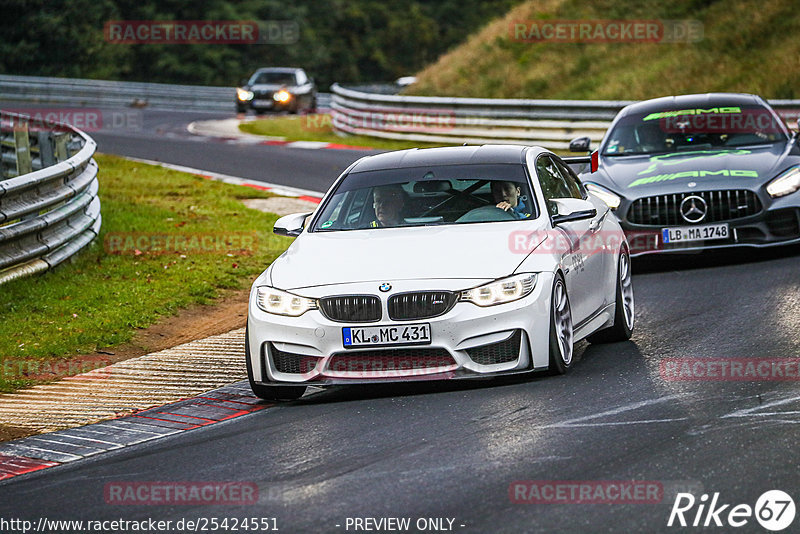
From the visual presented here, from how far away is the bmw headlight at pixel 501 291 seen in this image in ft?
25.6

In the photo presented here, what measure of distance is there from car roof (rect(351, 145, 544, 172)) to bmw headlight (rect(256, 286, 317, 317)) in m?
1.61

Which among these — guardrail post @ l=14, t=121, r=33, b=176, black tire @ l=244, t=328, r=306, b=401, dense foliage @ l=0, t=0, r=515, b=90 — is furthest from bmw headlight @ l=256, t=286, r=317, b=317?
dense foliage @ l=0, t=0, r=515, b=90

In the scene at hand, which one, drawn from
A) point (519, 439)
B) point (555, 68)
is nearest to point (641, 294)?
point (519, 439)

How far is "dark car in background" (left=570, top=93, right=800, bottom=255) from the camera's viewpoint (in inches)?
493

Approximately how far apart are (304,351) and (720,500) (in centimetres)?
312

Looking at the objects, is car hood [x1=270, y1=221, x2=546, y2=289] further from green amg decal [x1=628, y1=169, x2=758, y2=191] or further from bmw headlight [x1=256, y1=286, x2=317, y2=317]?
green amg decal [x1=628, y1=169, x2=758, y2=191]

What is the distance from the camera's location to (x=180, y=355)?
400 inches

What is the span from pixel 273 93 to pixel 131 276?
30333 mm

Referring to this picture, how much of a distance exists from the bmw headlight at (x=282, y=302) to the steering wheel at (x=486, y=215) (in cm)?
140

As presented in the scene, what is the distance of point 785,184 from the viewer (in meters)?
12.7

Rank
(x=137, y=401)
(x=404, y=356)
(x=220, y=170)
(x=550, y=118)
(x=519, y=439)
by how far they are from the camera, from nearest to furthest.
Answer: (x=519, y=439) < (x=404, y=356) < (x=137, y=401) < (x=220, y=170) < (x=550, y=118)

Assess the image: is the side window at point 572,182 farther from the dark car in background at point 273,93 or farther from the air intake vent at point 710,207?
the dark car in background at point 273,93

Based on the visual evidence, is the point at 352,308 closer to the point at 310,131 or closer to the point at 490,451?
the point at 490,451

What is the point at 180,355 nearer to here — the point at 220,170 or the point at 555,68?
the point at 220,170
